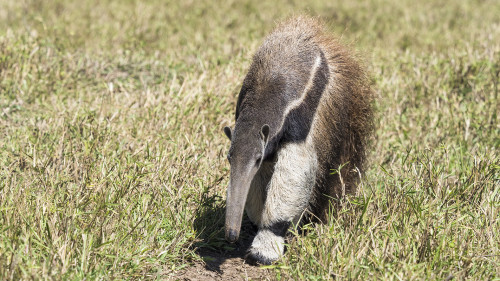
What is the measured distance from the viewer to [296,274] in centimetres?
374

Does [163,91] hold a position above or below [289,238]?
above

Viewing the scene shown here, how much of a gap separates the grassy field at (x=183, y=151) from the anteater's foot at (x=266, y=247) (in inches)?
4.0

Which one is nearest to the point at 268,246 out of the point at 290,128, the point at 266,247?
the point at 266,247

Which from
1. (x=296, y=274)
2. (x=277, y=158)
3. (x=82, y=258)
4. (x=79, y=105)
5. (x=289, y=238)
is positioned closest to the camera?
(x=82, y=258)

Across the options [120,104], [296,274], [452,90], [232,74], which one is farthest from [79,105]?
[452,90]

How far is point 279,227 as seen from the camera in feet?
13.7

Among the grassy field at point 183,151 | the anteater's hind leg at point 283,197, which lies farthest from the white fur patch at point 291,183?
the grassy field at point 183,151

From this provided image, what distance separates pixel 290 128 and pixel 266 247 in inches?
31.4

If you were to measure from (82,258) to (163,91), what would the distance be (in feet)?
10.1

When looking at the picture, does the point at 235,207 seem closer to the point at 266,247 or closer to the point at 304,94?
the point at 266,247

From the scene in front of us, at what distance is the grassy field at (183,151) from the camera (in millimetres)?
3678

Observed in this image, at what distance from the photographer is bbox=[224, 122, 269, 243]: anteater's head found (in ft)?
12.0

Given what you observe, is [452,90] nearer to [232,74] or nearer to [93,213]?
[232,74]

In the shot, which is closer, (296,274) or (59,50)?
(296,274)
